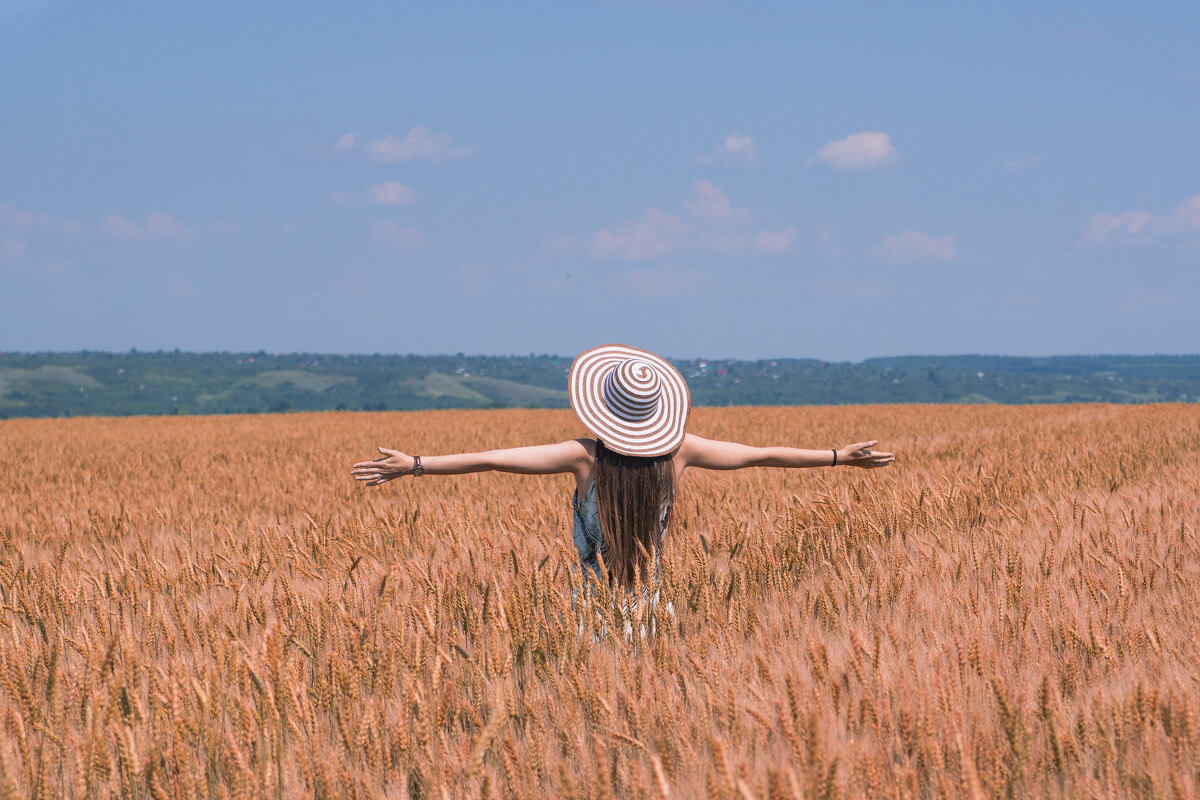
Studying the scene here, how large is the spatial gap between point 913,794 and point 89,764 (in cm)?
171

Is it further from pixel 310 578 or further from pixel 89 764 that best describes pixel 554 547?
pixel 89 764

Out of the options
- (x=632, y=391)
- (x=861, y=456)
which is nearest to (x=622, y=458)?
(x=632, y=391)

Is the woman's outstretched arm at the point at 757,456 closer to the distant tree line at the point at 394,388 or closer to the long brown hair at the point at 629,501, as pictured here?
the long brown hair at the point at 629,501

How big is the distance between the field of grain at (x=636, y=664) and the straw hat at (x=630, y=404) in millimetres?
503

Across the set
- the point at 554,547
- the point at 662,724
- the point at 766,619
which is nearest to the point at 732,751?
the point at 662,724

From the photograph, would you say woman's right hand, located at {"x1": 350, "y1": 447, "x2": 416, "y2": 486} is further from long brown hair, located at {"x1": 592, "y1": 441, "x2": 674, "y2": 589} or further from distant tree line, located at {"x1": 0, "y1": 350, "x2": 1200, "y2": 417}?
distant tree line, located at {"x1": 0, "y1": 350, "x2": 1200, "y2": 417}

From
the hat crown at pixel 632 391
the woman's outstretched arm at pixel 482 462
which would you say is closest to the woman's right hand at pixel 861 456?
the hat crown at pixel 632 391

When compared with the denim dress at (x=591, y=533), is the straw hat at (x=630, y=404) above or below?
above

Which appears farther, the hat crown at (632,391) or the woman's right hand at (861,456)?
the woman's right hand at (861,456)

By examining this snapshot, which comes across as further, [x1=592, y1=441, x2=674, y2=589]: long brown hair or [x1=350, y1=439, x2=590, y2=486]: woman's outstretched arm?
[x1=592, y1=441, x2=674, y2=589]: long brown hair

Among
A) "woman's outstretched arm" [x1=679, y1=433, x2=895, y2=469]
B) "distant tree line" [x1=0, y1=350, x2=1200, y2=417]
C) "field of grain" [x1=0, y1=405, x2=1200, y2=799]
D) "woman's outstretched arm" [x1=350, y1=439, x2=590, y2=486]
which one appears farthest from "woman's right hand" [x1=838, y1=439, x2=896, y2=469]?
"distant tree line" [x1=0, y1=350, x2=1200, y2=417]

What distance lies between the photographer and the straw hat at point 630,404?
2.88 m

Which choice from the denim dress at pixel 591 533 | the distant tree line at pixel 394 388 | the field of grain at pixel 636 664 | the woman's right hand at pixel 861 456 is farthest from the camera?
the distant tree line at pixel 394 388

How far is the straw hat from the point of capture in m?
2.88
